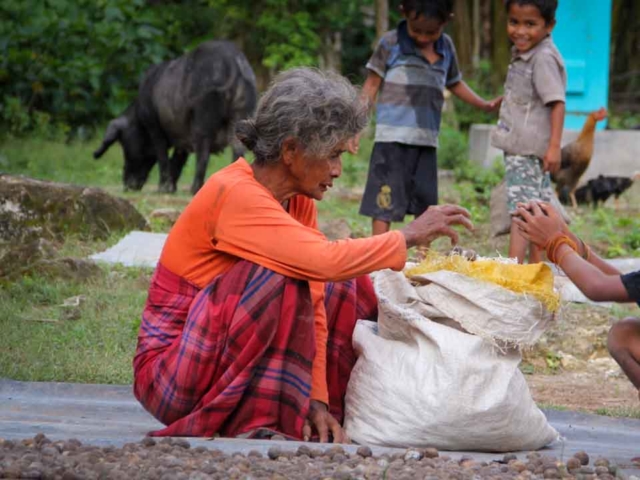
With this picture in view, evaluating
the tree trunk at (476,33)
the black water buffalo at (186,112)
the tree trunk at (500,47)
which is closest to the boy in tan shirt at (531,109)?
the black water buffalo at (186,112)

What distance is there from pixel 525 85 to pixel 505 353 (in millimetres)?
3339

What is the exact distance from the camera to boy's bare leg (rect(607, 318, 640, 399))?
3.84 m

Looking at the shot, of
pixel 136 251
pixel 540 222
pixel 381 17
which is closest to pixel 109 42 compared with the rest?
pixel 381 17

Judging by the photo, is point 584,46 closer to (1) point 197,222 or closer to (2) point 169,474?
(1) point 197,222

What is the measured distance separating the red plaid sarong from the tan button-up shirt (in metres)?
3.33

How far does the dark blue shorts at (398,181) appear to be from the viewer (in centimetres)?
693

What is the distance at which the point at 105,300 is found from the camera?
6.34 metres

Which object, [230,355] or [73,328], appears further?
[73,328]

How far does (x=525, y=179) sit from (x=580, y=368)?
4.12 feet

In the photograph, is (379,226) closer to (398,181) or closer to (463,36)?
(398,181)

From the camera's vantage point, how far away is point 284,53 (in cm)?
1666

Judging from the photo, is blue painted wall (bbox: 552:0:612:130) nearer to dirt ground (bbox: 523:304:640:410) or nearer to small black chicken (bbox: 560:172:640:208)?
small black chicken (bbox: 560:172:640:208)

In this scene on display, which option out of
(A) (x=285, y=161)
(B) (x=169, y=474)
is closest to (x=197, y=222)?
(A) (x=285, y=161)

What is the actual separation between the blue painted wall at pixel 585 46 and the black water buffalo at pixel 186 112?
13.4 feet
